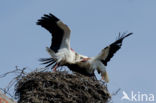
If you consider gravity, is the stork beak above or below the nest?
below

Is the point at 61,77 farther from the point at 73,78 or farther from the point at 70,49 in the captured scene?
the point at 70,49

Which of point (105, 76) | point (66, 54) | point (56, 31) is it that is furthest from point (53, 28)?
point (105, 76)

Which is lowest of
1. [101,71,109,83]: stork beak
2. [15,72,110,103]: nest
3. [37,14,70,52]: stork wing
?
[101,71,109,83]: stork beak

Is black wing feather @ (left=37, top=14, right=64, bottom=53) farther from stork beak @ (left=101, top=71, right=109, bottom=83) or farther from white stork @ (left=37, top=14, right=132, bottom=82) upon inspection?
Result: stork beak @ (left=101, top=71, right=109, bottom=83)

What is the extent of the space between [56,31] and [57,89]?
1966 mm

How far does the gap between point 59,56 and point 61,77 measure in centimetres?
131

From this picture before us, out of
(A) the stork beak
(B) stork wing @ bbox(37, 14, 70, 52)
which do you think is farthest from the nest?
(B) stork wing @ bbox(37, 14, 70, 52)

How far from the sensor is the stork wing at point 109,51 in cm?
955

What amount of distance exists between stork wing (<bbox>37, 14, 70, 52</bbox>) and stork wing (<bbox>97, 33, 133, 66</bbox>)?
646mm

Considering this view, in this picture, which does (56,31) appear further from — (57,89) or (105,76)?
(57,89)

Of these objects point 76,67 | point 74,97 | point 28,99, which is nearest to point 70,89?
point 74,97

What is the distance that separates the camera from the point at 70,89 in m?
7.98

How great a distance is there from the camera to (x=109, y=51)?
31.5 ft

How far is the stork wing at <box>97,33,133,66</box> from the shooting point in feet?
31.3
